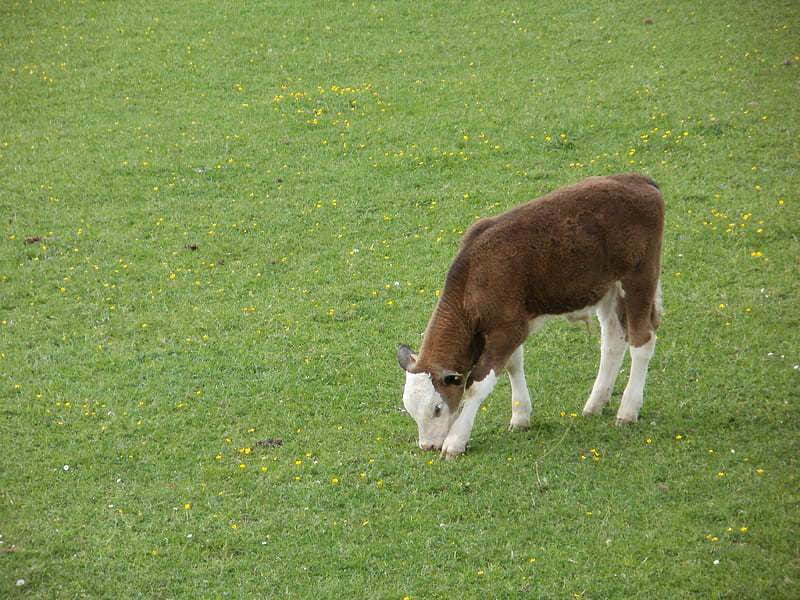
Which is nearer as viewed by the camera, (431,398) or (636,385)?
(431,398)

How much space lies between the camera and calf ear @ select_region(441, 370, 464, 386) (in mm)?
10014

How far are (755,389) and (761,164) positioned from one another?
25.4ft

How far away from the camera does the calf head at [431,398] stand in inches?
396

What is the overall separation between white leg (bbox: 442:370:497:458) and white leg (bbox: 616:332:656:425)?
1.75 metres

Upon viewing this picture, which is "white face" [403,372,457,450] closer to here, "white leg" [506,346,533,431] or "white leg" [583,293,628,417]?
"white leg" [506,346,533,431]

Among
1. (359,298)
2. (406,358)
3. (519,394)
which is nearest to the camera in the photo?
(406,358)

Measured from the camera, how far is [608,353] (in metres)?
11.0

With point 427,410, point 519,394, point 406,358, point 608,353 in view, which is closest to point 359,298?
point 406,358

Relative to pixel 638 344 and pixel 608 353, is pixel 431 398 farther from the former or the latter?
pixel 638 344

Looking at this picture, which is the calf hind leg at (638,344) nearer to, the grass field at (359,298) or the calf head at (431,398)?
the grass field at (359,298)

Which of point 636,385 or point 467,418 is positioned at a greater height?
point 467,418

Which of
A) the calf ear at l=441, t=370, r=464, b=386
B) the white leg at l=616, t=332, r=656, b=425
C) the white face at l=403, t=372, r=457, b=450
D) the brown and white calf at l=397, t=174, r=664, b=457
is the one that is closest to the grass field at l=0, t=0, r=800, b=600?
the white face at l=403, t=372, r=457, b=450

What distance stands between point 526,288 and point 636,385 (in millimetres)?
1882

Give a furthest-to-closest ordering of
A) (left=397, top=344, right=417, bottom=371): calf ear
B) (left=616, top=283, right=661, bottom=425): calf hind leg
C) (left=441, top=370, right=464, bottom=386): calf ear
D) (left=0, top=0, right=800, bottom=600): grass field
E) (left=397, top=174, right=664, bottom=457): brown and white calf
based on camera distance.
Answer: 1. (left=616, top=283, right=661, bottom=425): calf hind leg
2. (left=397, top=344, right=417, bottom=371): calf ear
3. (left=397, top=174, right=664, bottom=457): brown and white calf
4. (left=441, top=370, right=464, bottom=386): calf ear
5. (left=0, top=0, right=800, bottom=600): grass field
